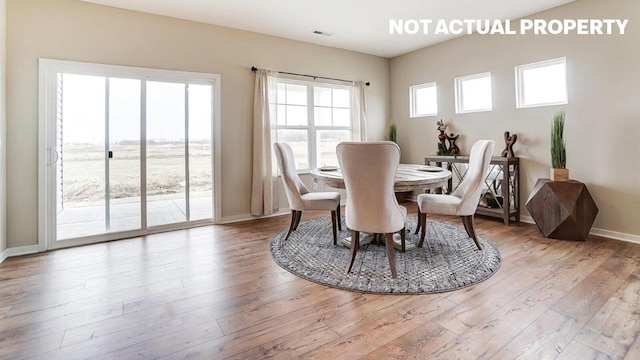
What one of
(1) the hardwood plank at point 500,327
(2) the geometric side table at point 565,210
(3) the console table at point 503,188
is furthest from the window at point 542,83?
(1) the hardwood plank at point 500,327

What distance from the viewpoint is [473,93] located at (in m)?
4.68

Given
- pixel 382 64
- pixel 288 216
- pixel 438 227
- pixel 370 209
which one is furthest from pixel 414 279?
pixel 382 64

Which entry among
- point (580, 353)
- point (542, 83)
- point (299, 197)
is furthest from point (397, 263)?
point (542, 83)

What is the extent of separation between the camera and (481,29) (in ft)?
14.2

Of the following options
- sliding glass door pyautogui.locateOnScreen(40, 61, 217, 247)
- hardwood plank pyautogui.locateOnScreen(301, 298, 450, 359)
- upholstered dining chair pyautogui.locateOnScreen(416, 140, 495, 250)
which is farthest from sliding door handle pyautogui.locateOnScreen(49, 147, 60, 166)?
upholstered dining chair pyautogui.locateOnScreen(416, 140, 495, 250)

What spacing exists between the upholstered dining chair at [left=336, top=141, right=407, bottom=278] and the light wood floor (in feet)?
1.66

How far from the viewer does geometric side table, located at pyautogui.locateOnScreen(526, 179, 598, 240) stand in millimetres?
3148

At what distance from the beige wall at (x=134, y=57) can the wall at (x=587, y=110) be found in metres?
2.24

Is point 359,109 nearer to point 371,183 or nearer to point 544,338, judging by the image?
point 371,183

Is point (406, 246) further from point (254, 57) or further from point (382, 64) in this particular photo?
point (382, 64)

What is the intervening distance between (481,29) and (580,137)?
194 centimetres

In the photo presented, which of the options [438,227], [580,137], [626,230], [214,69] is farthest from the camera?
[214,69]

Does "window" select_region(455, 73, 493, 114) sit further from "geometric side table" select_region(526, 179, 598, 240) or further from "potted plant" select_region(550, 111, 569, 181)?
"geometric side table" select_region(526, 179, 598, 240)

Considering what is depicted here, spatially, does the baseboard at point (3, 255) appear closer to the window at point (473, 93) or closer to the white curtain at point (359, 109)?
the white curtain at point (359, 109)
